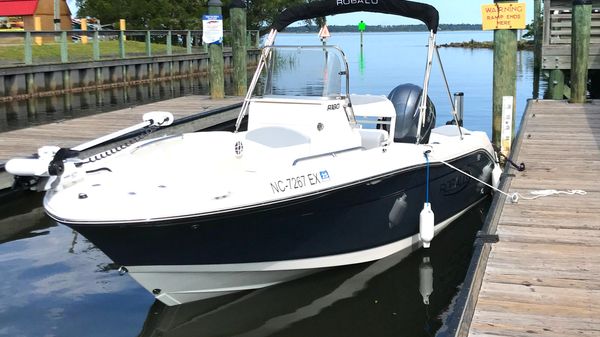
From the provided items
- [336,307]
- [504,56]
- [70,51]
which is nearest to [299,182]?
[336,307]

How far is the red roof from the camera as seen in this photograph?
31266mm

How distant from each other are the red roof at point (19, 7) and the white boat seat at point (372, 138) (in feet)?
91.2

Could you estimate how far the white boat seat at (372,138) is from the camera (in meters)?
6.98

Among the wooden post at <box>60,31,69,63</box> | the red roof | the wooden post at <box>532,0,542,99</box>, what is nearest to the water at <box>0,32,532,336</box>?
the wooden post at <box>60,31,69,63</box>

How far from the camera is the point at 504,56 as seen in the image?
10.2 m

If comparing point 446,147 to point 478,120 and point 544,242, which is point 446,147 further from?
point 478,120

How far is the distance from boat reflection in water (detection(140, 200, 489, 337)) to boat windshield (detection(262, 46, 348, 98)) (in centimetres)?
172

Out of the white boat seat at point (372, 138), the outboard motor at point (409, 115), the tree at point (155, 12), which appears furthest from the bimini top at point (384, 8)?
the tree at point (155, 12)

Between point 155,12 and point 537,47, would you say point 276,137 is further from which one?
point 155,12

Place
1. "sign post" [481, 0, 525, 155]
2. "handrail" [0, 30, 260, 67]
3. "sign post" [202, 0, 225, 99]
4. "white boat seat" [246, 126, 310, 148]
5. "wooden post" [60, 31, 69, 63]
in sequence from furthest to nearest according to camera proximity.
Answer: "wooden post" [60, 31, 69, 63] < "handrail" [0, 30, 260, 67] < "sign post" [202, 0, 225, 99] < "sign post" [481, 0, 525, 155] < "white boat seat" [246, 126, 310, 148]

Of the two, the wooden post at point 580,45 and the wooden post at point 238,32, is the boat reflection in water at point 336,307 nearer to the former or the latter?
the wooden post at point 580,45

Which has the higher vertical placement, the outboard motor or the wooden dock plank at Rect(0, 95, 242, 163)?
the outboard motor

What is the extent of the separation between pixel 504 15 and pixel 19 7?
27.0 metres

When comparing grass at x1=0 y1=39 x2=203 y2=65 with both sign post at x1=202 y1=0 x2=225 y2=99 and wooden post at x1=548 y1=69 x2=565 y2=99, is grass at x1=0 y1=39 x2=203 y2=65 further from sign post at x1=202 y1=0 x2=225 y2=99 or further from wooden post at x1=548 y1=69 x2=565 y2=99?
wooden post at x1=548 y1=69 x2=565 y2=99
